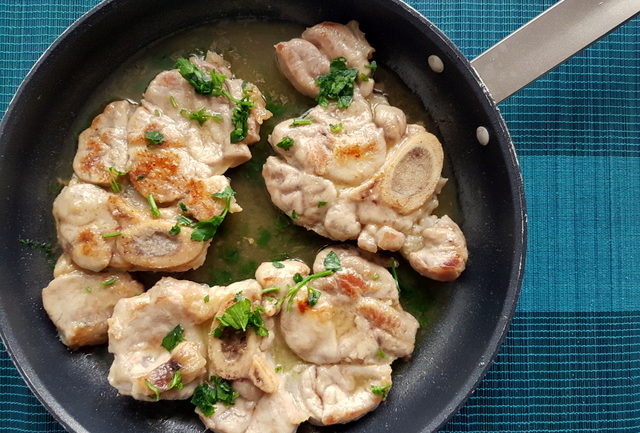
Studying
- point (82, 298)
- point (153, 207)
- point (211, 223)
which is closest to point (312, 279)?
point (211, 223)

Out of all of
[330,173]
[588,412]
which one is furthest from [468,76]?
[588,412]

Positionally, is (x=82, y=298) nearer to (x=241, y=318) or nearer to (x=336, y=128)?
(x=241, y=318)

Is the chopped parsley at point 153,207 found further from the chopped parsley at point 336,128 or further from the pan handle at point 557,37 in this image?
the pan handle at point 557,37

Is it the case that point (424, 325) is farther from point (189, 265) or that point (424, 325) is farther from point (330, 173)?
point (189, 265)

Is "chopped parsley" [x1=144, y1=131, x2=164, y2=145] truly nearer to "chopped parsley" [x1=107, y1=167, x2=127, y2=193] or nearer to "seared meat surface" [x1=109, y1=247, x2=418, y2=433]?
"chopped parsley" [x1=107, y1=167, x2=127, y2=193]

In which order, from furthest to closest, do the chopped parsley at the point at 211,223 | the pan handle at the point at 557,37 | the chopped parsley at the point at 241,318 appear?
the chopped parsley at the point at 211,223 < the chopped parsley at the point at 241,318 < the pan handle at the point at 557,37

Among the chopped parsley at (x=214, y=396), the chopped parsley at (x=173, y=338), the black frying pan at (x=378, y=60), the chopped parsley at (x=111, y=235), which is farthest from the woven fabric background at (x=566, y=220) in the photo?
the chopped parsley at (x=173, y=338)
